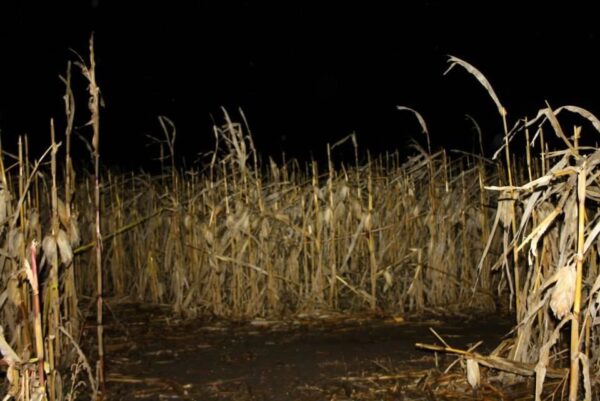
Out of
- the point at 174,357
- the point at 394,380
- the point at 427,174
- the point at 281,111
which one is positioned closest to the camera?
the point at 394,380

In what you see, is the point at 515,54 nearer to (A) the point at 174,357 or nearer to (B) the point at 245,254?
(B) the point at 245,254

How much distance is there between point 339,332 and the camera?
266 inches

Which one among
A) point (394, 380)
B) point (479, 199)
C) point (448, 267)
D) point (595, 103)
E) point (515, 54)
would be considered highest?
point (515, 54)

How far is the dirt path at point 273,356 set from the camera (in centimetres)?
502

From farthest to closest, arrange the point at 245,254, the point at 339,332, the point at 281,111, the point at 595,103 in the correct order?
the point at 281,111 → the point at 595,103 → the point at 245,254 → the point at 339,332

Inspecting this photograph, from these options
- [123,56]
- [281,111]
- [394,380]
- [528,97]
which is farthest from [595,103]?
[394,380]

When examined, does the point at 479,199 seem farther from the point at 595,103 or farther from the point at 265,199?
the point at 595,103

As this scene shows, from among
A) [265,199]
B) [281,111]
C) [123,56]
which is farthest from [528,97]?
[265,199]

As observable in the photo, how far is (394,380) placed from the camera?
5.12 meters

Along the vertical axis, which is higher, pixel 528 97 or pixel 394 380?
pixel 528 97

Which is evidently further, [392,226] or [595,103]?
[595,103]

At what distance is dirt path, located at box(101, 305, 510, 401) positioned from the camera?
16.5 ft

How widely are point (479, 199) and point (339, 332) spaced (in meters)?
2.14

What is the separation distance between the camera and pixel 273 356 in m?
5.93
